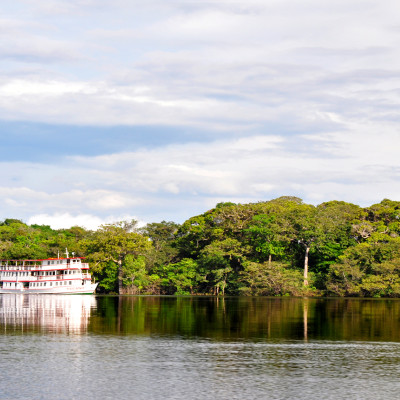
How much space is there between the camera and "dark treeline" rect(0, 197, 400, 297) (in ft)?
358

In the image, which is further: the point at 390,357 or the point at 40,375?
the point at 390,357

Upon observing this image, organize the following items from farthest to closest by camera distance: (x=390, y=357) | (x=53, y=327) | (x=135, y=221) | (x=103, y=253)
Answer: (x=135, y=221)
(x=103, y=253)
(x=53, y=327)
(x=390, y=357)

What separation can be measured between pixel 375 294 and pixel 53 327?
70456 millimetres

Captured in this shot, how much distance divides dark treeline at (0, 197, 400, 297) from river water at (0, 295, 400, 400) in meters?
46.2

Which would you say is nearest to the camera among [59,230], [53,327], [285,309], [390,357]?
[390,357]

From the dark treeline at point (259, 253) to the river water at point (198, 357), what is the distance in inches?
1820

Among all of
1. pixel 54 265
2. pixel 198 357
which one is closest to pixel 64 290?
pixel 54 265

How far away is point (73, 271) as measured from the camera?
378 ft

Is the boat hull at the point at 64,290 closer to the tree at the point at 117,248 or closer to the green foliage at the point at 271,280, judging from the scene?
the tree at the point at 117,248

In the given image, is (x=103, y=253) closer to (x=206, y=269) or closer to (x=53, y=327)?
(x=206, y=269)

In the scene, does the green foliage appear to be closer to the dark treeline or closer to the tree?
the dark treeline

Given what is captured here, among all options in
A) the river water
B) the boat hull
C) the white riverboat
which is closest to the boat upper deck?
the white riverboat

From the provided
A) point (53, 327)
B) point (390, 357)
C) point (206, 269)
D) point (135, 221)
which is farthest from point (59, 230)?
point (390, 357)

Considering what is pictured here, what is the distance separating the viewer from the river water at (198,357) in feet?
97.2
